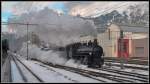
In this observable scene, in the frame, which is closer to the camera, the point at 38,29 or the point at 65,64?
the point at 65,64

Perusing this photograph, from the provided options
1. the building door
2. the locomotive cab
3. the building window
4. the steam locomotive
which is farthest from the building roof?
the locomotive cab

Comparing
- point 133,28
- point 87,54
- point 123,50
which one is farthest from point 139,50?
point 87,54

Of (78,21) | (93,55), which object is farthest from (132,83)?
(78,21)

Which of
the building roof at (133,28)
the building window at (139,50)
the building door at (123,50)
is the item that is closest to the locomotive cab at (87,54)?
the building door at (123,50)

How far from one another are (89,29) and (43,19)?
4.56 meters

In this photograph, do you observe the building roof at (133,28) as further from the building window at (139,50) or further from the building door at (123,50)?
the building door at (123,50)

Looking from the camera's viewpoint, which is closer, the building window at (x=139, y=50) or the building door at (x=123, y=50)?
the building door at (x=123, y=50)

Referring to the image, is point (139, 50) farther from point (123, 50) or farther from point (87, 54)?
point (87, 54)

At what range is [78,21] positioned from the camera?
3225cm

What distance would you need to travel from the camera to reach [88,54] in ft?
96.4

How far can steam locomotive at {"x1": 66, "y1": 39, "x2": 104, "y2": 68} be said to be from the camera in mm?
28802

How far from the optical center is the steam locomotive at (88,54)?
28802 millimetres

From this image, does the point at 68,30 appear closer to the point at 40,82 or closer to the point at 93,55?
the point at 93,55

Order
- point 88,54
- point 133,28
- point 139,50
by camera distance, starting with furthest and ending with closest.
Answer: point 133,28 → point 139,50 → point 88,54
